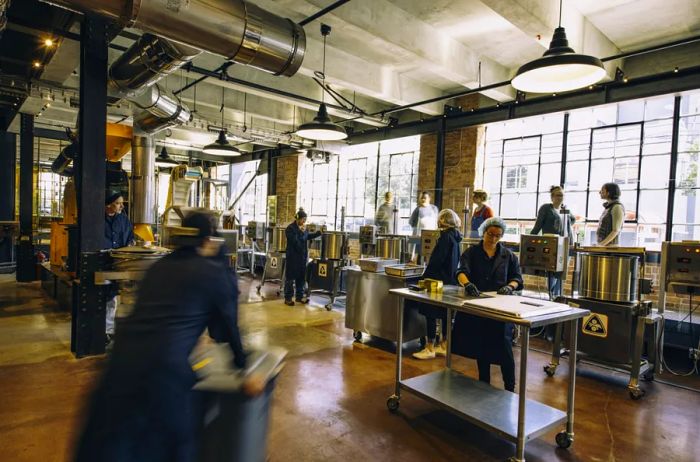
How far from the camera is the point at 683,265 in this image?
375 centimetres

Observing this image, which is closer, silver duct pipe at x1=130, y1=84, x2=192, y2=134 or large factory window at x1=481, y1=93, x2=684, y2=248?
silver duct pipe at x1=130, y1=84, x2=192, y2=134

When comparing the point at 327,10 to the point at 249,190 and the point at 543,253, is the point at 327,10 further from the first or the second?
the point at 249,190

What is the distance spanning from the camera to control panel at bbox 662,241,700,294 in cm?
368

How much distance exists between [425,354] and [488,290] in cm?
141

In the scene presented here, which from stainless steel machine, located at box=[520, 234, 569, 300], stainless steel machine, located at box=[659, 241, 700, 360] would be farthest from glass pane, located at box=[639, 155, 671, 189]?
stainless steel machine, located at box=[659, 241, 700, 360]

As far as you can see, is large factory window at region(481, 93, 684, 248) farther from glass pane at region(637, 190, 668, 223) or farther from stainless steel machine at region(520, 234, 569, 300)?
stainless steel machine at region(520, 234, 569, 300)

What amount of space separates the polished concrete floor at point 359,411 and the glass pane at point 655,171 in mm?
3096

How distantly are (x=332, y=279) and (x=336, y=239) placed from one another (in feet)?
2.30

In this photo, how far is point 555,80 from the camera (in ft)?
10.5

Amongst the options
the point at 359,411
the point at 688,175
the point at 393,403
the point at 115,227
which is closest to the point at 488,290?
the point at 393,403

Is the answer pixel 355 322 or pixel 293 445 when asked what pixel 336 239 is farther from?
pixel 293 445

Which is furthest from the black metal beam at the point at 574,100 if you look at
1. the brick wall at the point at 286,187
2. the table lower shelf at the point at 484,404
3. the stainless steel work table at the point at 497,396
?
the table lower shelf at the point at 484,404

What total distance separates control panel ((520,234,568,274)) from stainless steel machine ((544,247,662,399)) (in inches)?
20.0

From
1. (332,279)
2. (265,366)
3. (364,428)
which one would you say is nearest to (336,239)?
(332,279)
